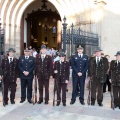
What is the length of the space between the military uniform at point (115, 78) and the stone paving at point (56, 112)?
338 mm

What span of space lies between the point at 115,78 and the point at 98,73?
1.67ft

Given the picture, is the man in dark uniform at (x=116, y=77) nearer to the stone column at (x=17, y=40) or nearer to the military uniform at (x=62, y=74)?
the military uniform at (x=62, y=74)

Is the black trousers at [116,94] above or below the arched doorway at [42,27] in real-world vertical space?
below

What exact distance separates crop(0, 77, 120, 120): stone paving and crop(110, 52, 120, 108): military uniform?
0.34 metres

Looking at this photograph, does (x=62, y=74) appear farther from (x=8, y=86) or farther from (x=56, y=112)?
(x=8, y=86)

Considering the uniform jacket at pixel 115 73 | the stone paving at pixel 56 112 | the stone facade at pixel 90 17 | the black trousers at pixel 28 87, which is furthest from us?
the stone facade at pixel 90 17

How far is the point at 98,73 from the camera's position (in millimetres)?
7082

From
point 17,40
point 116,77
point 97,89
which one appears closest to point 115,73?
point 116,77

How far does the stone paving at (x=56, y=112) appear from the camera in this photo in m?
6.01

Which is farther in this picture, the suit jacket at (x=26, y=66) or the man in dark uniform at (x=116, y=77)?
the suit jacket at (x=26, y=66)

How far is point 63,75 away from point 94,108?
1.31 meters

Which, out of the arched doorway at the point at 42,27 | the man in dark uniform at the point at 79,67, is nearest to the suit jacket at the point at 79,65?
the man in dark uniform at the point at 79,67

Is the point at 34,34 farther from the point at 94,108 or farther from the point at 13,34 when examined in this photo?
the point at 94,108

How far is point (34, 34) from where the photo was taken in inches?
981
